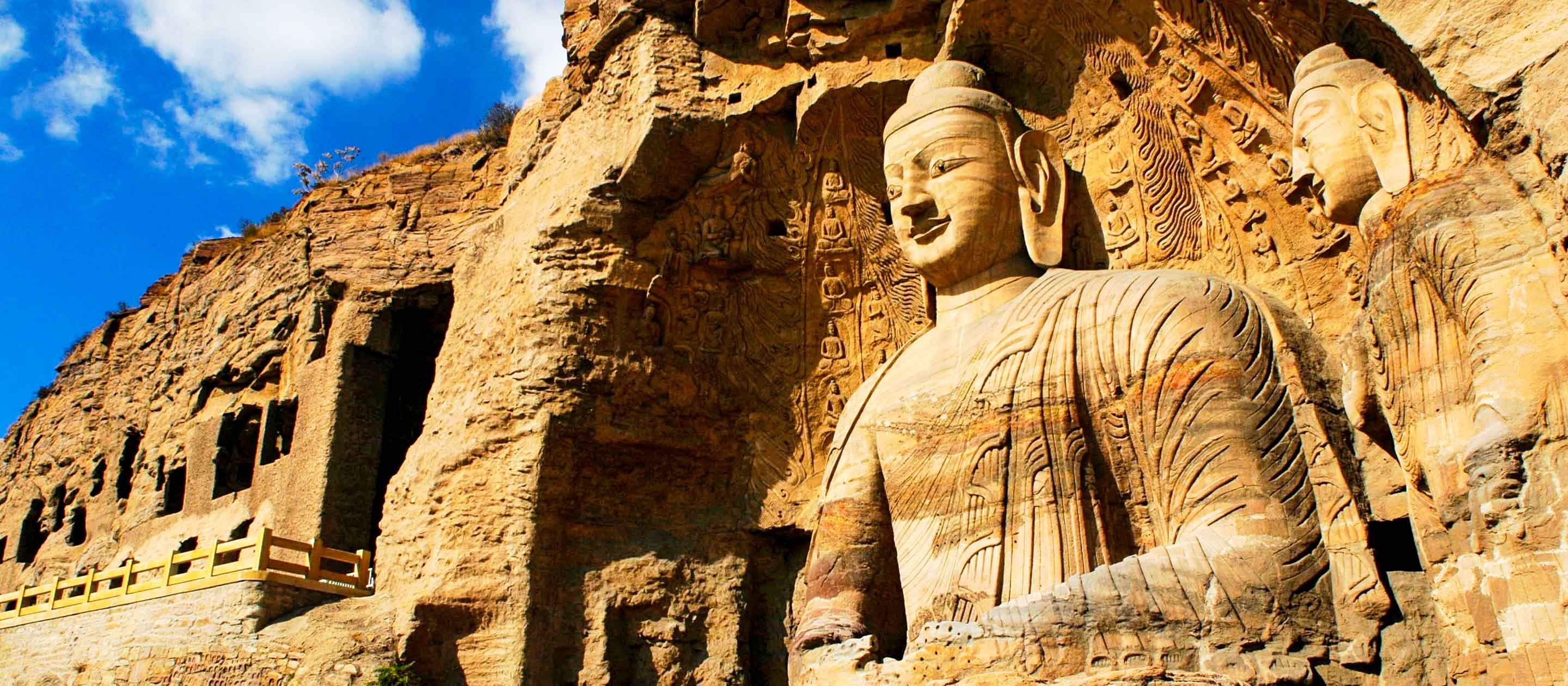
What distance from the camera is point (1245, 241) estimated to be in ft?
19.7

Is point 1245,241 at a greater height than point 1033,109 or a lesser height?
lesser

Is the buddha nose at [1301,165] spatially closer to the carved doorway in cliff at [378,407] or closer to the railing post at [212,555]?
the railing post at [212,555]

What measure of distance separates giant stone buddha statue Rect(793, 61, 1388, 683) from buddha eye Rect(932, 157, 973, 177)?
10mm

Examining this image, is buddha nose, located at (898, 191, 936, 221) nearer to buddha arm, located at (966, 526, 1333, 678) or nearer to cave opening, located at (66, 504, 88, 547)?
buddha arm, located at (966, 526, 1333, 678)

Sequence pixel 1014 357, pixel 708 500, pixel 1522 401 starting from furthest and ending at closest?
pixel 708 500, pixel 1014 357, pixel 1522 401

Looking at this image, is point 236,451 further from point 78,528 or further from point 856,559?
point 856,559

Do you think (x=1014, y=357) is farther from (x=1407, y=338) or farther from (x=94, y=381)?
(x=94, y=381)

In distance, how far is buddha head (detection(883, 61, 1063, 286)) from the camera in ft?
18.9

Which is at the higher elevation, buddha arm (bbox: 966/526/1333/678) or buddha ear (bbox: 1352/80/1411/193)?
buddha ear (bbox: 1352/80/1411/193)

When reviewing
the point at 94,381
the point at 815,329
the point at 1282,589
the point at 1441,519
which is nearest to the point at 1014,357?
the point at 1282,589

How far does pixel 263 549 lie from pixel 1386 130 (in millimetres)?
7518

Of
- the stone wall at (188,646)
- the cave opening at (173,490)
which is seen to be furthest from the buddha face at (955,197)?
the cave opening at (173,490)

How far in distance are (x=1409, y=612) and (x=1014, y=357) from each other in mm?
1689

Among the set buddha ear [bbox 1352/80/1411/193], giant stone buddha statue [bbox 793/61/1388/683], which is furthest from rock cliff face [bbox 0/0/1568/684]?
buddha ear [bbox 1352/80/1411/193]
